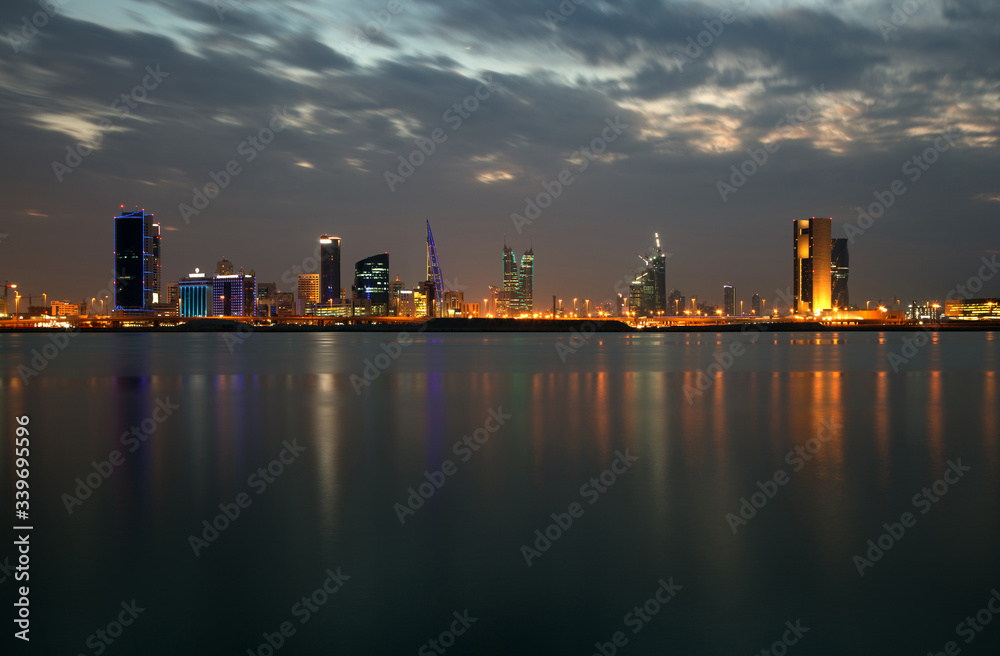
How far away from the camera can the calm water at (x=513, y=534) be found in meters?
6.82

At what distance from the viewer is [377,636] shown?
6648 millimetres

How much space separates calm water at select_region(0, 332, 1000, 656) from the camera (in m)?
6.82

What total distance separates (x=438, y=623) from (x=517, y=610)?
813 mm

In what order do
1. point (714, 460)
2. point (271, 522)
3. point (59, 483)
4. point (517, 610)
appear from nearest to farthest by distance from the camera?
point (517, 610)
point (271, 522)
point (59, 483)
point (714, 460)

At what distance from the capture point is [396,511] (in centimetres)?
1073

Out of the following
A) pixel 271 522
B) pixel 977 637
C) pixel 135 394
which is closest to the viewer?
pixel 977 637

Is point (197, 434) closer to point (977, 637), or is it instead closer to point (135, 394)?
point (135, 394)

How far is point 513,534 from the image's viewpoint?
9.59 metres

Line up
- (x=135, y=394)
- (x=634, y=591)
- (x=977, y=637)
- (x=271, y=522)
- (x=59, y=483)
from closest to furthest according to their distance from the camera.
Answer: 1. (x=977, y=637)
2. (x=634, y=591)
3. (x=271, y=522)
4. (x=59, y=483)
5. (x=135, y=394)

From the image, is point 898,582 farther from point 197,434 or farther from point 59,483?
point 197,434

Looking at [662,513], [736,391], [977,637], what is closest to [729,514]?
[662,513]

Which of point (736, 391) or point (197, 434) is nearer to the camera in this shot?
point (197, 434)

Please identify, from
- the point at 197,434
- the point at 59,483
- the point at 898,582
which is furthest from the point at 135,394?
the point at 898,582

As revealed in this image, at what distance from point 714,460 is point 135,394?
23.9m
